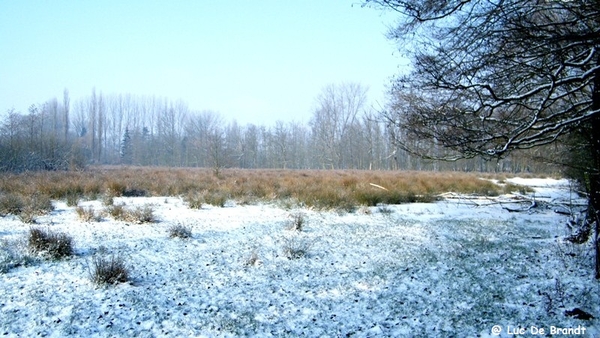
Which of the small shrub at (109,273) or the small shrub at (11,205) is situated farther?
the small shrub at (11,205)

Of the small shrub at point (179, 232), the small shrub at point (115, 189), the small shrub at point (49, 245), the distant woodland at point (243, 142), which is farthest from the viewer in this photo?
the distant woodland at point (243, 142)

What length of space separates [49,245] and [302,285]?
3.78m

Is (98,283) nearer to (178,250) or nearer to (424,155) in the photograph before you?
(178,250)

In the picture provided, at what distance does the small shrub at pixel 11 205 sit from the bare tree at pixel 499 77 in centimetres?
904

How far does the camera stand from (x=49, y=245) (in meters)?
5.05

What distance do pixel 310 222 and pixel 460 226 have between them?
3.53 meters

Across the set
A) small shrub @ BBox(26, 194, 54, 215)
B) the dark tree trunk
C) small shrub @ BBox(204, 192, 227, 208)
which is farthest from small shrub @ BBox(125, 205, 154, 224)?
the dark tree trunk

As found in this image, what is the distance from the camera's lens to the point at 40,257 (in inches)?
192

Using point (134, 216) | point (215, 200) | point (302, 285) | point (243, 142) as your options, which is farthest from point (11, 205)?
point (243, 142)

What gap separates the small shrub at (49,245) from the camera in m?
4.99

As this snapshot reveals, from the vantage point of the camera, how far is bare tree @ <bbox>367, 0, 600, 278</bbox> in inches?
137

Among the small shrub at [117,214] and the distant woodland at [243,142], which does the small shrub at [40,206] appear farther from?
the distant woodland at [243,142]

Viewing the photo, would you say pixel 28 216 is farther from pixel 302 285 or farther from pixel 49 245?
pixel 302 285

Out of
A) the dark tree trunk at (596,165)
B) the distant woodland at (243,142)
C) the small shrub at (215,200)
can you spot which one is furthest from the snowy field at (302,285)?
the distant woodland at (243,142)
